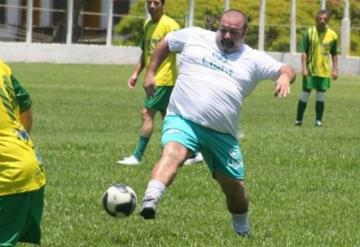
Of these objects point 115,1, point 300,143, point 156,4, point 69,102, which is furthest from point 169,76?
point 115,1

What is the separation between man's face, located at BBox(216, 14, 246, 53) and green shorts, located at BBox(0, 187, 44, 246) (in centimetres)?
280

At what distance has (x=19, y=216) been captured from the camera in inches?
238

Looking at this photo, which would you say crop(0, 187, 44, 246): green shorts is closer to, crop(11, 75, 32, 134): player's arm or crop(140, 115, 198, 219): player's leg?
crop(11, 75, 32, 134): player's arm

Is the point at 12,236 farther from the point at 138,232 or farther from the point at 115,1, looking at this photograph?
the point at 115,1

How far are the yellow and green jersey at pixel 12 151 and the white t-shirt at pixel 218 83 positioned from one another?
2569 millimetres

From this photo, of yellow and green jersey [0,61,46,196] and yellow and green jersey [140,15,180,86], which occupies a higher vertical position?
yellow and green jersey [0,61,46,196]

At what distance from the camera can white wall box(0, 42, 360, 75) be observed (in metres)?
49.5

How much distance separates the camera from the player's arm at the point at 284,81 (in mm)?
8001

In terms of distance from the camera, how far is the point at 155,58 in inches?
365

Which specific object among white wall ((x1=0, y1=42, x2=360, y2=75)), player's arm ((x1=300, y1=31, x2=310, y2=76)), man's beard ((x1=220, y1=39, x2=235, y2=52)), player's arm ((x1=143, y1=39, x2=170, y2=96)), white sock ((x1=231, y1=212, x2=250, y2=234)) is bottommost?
white wall ((x1=0, y1=42, x2=360, y2=75))

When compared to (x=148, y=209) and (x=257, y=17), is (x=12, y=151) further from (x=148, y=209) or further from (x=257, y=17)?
(x=257, y=17)

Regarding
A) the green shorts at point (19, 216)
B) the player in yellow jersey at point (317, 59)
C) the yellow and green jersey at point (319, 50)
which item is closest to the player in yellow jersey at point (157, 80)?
the green shorts at point (19, 216)

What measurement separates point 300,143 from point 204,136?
27.4 feet

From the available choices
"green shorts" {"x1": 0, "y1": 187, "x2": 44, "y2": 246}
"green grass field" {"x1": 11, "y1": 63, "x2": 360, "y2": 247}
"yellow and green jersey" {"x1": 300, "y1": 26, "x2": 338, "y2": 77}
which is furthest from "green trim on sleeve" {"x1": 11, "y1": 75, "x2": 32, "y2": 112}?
"yellow and green jersey" {"x1": 300, "y1": 26, "x2": 338, "y2": 77}
